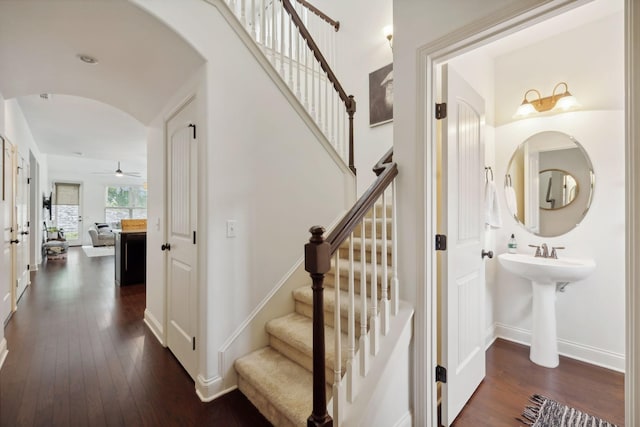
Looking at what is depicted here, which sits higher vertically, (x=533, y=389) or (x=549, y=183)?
(x=549, y=183)

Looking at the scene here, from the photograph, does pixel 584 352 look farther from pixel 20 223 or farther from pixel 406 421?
pixel 20 223

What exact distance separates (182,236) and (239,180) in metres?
0.74

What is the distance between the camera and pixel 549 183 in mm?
2648

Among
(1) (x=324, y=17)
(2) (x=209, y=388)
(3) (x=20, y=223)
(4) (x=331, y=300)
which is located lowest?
(2) (x=209, y=388)

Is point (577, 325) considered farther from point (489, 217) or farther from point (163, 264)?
point (163, 264)

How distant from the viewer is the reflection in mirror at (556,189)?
250 cm

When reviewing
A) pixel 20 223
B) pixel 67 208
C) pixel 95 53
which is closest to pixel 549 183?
pixel 95 53

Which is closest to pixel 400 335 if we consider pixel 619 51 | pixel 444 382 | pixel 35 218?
pixel 444 382

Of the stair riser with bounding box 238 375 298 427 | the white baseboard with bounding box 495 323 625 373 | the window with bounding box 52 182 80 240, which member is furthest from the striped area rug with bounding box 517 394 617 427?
the window with bounding box 52 182 80 240

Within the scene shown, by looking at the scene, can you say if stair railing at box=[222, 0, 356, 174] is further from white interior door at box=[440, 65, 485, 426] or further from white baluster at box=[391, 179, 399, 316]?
white baluster at box=[391, 179, 399, 316]

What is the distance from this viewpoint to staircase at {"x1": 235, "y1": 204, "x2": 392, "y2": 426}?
1545 mm

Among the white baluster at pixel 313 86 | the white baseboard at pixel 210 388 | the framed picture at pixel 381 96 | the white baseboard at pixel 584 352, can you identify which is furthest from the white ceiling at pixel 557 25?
the white baseboard at pixel 210 388

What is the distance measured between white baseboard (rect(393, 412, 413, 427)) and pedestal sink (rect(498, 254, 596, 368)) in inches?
60.2
